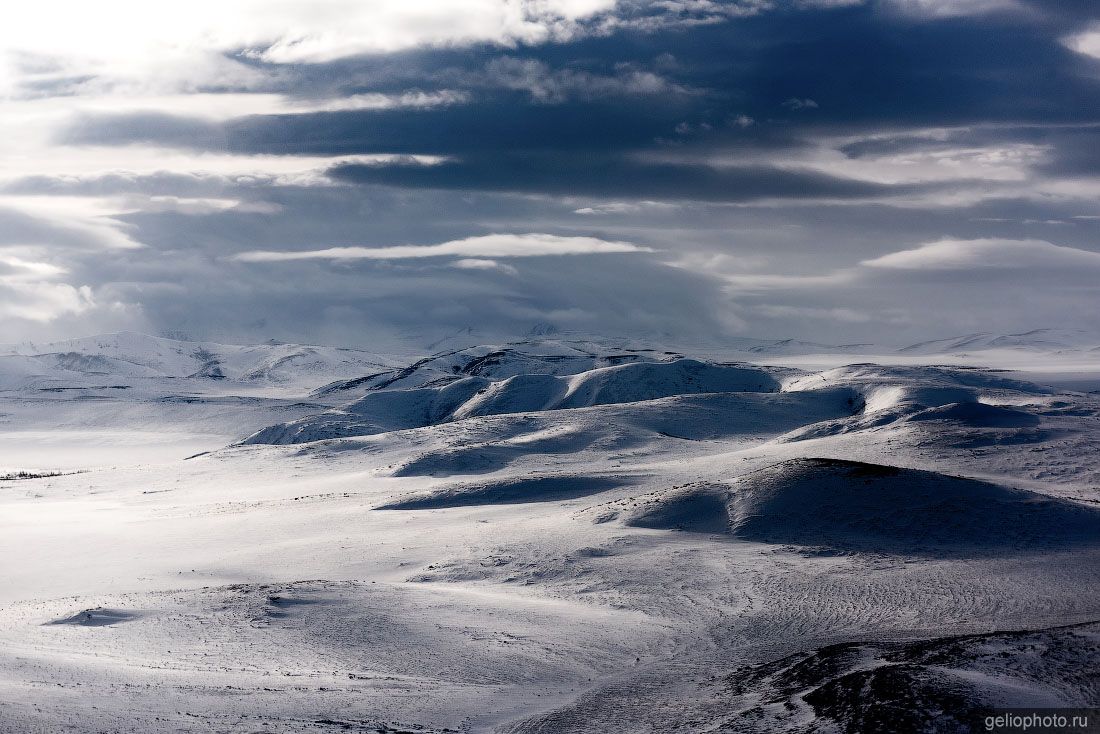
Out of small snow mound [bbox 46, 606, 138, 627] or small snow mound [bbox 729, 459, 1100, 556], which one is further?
small snow mound [bbox 729, 459, 1100, 556]

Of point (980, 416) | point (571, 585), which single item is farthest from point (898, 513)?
point (980, 416)

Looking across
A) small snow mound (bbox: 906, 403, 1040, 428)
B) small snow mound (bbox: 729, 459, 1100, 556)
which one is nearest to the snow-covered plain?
small snow mound (bbox: 729, 459, 1100, 556)

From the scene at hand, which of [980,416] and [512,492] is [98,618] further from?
[980,416]

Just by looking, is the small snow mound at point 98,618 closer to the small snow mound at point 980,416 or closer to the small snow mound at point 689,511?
the small snow mound at point 689,511

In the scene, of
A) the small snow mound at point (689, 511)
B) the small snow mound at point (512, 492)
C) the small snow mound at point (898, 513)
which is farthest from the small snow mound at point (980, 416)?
the small snow mound at point (689, 511)

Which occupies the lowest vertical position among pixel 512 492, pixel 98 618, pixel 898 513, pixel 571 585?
pixel 512 492

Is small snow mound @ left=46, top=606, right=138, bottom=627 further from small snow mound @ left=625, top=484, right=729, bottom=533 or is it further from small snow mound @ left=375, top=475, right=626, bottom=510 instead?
small snow mound @ left=375, top=475, right=626, bottom=510
